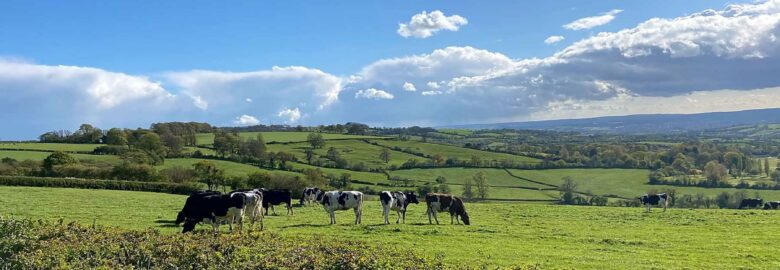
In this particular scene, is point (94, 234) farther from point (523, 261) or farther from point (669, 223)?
point (669, 223)

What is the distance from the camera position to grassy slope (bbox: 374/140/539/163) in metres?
132

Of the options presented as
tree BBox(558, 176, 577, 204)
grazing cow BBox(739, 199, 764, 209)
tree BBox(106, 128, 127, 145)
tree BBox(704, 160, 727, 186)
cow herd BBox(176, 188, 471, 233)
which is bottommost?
tree BBox(558, 176, 577, 204)

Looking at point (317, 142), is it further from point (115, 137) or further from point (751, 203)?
point (751, 203)

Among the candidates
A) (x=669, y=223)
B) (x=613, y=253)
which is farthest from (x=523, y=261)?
(x=669, y=223)

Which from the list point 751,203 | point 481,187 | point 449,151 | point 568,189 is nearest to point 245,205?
point 751,203

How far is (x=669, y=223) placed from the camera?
30891 millimetres

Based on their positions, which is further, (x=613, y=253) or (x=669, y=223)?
(x=669, y=223)

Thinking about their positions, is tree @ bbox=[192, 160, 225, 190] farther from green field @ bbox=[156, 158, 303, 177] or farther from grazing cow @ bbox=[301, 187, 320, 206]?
grazing cow @ bbox=[301, 187, 320, 206]

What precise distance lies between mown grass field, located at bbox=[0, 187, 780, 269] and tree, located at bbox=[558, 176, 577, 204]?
46.7 metres

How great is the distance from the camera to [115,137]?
107 m

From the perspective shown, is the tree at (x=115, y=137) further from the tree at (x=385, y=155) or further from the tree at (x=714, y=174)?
the tree at (x=714, y=174)

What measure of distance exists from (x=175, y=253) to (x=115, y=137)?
104 m

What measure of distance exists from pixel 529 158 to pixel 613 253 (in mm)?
116721

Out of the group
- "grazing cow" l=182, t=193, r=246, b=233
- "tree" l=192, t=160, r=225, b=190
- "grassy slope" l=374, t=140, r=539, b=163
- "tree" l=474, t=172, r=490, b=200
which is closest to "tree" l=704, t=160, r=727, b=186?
"grassy slope" l=374, t=140, r=539, b=163
